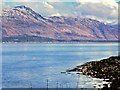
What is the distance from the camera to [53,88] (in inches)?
2657

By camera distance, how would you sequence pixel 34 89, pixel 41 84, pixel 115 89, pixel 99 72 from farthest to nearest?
pixel 99 72
pixel 41 84
pixel 34 89
pixel 115 89

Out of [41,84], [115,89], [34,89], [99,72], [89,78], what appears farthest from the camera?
[99,72]

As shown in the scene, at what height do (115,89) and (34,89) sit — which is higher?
(115,89)

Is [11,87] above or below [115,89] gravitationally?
below

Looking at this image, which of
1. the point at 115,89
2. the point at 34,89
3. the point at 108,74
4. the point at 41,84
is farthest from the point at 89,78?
the point at 115,89

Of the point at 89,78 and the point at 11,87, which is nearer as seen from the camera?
the point at 11,87

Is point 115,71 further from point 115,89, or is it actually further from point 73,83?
point 115,89

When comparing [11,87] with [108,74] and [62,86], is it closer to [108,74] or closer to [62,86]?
[62,86]

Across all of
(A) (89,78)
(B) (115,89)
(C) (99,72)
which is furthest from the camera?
(C) (99,72)

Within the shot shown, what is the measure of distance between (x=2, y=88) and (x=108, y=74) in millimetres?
24815

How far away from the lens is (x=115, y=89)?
50.4 metres

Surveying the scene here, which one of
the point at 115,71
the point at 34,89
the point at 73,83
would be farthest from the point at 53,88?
the point at 115,71

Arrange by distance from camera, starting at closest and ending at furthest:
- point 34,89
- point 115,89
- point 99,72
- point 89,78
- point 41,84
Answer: point 115,89 < point 34,89 < point 41,84 < point 89,78 < point 99,72

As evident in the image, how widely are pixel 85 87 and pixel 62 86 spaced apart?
14.9 ft
